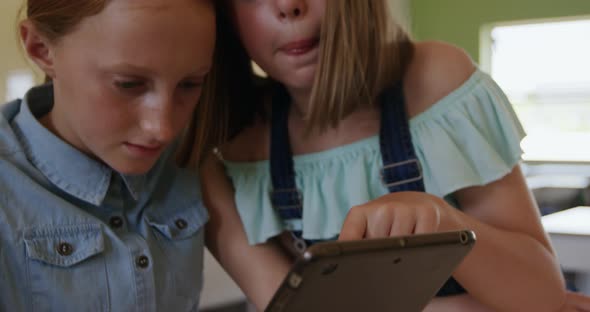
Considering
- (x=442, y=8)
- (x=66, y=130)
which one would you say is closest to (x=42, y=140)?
(x=66, y=130)

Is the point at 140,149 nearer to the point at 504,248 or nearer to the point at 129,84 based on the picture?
the point at 129,84

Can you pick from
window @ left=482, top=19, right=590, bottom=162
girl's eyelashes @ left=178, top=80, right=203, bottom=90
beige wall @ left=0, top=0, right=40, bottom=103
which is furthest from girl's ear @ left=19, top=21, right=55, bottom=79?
window @ left=482, top=19, right=590, bottom=162

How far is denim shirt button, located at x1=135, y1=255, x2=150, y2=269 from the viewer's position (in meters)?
0.57

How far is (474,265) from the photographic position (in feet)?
1.88

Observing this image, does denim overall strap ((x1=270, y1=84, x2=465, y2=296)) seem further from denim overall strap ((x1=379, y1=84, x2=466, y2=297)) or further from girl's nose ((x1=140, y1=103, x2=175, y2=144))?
girl's nose ((x1=140, y1=103, x2=175, y2=144))

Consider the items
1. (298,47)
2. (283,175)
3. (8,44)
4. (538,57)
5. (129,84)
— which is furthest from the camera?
(538,57)

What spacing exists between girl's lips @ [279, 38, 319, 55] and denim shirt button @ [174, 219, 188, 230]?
204 mm

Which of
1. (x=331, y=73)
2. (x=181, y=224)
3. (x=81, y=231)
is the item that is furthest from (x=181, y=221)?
(x=331, y=73)

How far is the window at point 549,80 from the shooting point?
2611mm

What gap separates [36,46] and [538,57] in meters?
2.52

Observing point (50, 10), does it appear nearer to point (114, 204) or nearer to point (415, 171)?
point (114, 204)

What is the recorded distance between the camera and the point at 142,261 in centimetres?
58

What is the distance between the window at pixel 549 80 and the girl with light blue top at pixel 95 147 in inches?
91.1

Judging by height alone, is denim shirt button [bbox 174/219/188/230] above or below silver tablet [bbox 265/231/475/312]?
below
